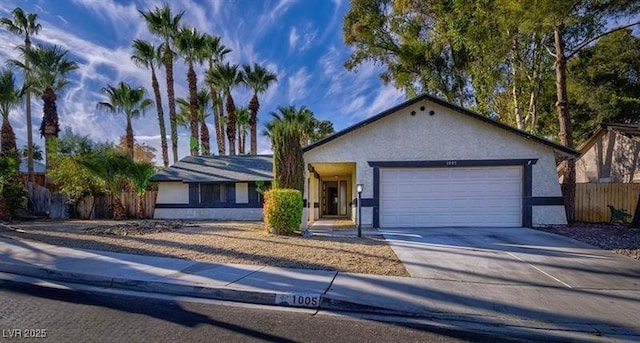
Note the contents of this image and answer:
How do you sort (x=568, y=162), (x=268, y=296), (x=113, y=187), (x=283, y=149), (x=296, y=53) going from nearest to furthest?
(x=268, y=296) < (x=283, y=149) < (x=568, y=162) < (x=113, y=187) < (x=296, y=53)

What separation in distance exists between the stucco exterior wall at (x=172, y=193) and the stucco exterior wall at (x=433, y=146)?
8.66 metres

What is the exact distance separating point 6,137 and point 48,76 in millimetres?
4649

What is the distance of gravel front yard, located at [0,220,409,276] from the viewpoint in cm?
754

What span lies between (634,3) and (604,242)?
358 inches

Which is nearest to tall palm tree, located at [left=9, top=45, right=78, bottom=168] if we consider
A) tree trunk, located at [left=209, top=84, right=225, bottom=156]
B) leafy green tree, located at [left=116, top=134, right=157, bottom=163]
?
tree trunk, located at [left=209, top=84, right=225, bottom=156]

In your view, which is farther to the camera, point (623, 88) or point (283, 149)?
point (623, 88)

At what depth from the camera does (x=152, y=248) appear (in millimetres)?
8992

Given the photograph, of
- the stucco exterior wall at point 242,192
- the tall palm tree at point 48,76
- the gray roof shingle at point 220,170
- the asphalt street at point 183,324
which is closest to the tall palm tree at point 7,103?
the tall palm tree at point 48,76

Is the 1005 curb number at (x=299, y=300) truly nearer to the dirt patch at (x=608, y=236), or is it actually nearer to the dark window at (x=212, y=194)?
the dirt patch at (x=608, y=236)

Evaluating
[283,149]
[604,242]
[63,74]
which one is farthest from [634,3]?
[63,74]

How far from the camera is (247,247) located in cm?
923

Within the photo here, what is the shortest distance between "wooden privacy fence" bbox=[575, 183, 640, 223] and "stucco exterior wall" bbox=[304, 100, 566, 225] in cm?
319

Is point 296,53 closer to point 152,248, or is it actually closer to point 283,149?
point 283,149

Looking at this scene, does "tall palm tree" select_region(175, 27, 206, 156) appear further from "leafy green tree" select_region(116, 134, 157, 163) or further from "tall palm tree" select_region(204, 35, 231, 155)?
"leafy green tree" select_region(116, 134, 157, 163)
